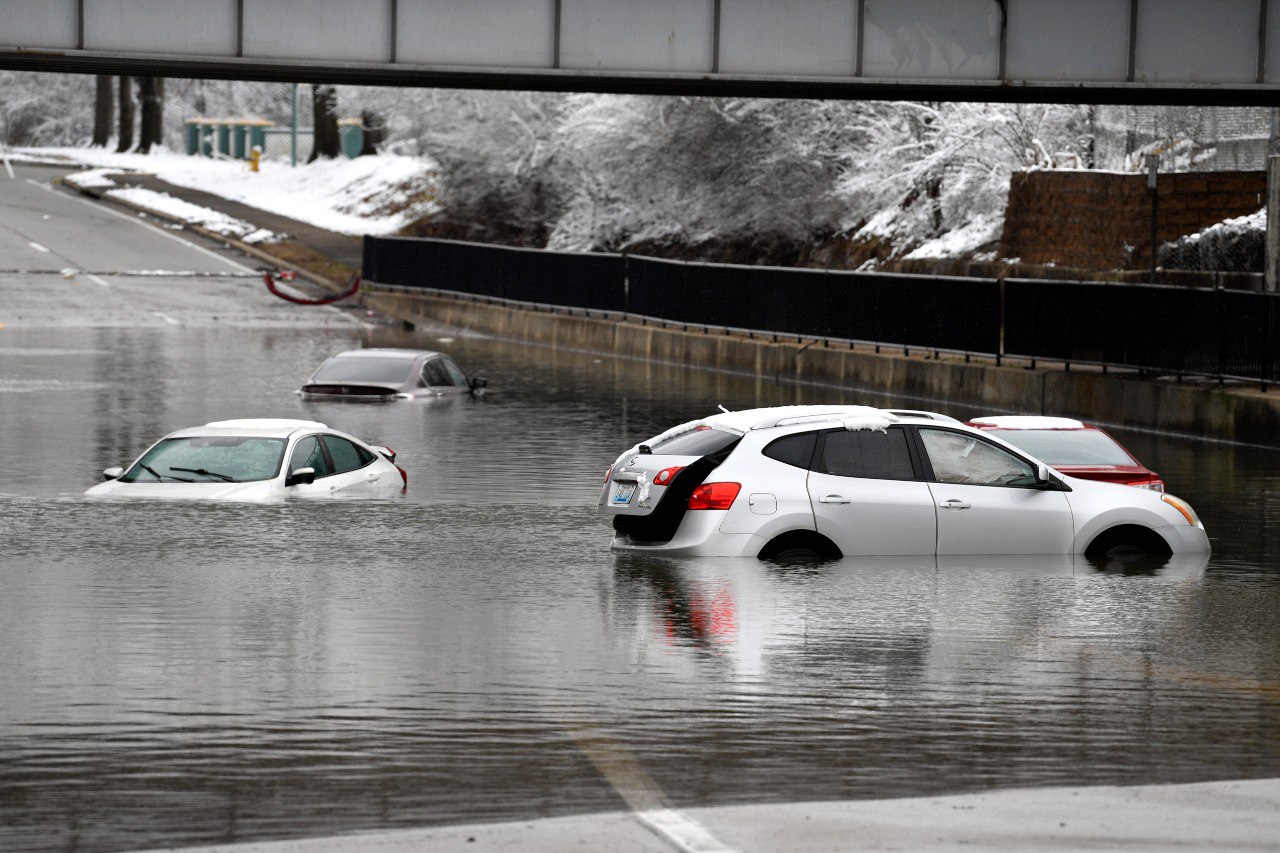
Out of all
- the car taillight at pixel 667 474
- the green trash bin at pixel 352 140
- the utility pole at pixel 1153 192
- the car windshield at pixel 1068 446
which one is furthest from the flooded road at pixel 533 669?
the green trash bin at pixel 352 140

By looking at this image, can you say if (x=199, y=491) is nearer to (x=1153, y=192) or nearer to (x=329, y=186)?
(x=1153, y=192)

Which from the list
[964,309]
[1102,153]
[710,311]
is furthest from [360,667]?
[1102,153]

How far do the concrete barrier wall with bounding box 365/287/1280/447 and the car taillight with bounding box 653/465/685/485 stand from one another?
15.0 meters

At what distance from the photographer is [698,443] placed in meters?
14.7

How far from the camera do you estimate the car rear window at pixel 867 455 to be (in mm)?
14453

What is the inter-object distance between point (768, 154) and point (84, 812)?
51.6 meters

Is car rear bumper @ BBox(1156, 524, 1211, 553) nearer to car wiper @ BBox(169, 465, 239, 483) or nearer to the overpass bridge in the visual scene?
car wiper @ BBox(169, 465, 239, 483)

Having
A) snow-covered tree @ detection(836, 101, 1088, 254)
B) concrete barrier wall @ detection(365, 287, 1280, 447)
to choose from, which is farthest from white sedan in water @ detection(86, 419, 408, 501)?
snow-covered tree @ detection(836, 101, 1088, 254)

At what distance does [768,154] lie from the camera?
191 ft

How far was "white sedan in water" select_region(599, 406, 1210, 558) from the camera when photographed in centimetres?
1427

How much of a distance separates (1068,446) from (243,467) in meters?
6.92

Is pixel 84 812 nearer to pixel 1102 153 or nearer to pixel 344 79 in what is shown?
pixel 344 79

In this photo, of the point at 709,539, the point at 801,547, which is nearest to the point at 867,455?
the point at 801,547

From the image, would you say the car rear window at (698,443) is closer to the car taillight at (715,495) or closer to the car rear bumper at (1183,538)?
the car taillight at (715,495)
